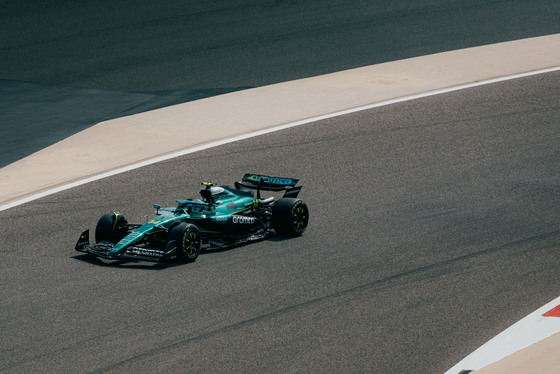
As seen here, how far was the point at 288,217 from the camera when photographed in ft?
36.2

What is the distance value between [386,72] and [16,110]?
28.3 feet

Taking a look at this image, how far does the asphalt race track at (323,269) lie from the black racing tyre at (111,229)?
39cm

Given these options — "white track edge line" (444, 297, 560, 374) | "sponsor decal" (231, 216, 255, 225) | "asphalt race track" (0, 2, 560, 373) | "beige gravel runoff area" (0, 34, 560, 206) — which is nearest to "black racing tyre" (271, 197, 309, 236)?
"asphalt race track" (0, 2, 560, 373)

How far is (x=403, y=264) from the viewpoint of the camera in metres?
10.3

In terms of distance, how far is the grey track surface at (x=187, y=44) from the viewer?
19.2 meters

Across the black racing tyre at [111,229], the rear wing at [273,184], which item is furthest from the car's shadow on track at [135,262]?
the rear wing at [273,184]

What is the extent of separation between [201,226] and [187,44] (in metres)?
13.3

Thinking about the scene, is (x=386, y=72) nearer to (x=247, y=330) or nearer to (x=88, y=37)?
(x=88, y=37)

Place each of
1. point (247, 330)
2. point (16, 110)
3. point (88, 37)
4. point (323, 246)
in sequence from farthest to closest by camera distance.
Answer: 1. point (88, 37)
2. point (16, 110)
3. point (323, 246)
4. point (247, 330)

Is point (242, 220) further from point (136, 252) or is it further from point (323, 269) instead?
point (136, 252)

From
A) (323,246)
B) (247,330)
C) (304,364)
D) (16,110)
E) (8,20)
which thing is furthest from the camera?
(8,20)

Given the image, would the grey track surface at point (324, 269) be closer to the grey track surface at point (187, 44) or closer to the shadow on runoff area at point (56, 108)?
the shadow on runoff area at point (56, 108)

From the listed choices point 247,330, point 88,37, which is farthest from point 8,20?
point 247,330

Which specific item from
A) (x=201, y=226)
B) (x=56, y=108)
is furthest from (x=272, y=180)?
(x=56, y=108)
